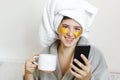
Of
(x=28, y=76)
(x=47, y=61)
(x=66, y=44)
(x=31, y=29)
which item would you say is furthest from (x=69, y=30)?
(x=31, y=29)

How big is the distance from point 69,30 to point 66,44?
0.07 meters

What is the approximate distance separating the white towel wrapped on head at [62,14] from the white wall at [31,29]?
270mm

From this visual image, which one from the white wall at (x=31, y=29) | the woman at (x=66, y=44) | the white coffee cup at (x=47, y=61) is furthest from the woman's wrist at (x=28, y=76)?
the white wall at (x=31, y=29)

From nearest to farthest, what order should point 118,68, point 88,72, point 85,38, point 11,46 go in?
point 88,72 < point 85,38 < point 118,68 < point 11,46

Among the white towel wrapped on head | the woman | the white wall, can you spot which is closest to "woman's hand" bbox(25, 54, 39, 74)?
the woman

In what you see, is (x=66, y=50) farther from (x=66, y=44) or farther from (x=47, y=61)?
(x=47, y=61)

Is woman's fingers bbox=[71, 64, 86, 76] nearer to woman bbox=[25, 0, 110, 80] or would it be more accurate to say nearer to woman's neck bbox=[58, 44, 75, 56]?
woman bbox=[25, 0, 110, 80]

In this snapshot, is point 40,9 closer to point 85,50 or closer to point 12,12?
point 12,12

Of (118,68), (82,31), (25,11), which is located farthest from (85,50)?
(25,11)

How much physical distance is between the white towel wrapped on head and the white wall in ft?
0.89

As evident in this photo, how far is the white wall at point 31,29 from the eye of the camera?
1.34 metres

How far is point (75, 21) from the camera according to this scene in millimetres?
1048

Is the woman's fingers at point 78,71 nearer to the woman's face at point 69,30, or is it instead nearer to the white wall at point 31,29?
the woman's face at point 69,30

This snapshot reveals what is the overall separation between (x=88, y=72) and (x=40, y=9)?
55 centimetres
